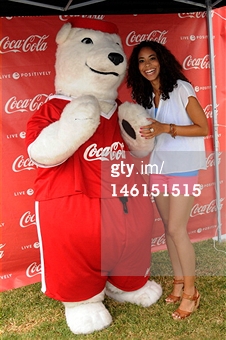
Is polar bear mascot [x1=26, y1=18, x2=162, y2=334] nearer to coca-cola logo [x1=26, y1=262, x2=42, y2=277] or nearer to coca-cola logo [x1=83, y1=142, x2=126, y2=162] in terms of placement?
coca-cola logo [x1=83, y1=142, x2=126, y2=162]

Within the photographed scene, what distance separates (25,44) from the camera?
9.28 feet

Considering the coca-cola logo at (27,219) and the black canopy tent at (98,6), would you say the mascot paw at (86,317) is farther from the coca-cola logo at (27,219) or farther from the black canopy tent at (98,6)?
the black canopy tent at (98,6)

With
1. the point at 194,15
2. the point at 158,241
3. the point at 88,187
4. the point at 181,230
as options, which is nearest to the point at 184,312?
the point at 181,230

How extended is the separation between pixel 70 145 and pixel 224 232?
87.1 inches

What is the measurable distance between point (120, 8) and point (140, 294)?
6.53ft

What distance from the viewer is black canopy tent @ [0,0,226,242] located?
2654 millimetres

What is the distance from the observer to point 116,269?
2.35 m

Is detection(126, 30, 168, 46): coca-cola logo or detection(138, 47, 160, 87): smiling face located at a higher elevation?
detection(126, 30, 168, 46): coca-cola logo

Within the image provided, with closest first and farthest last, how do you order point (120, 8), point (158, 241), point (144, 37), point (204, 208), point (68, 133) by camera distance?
1. point (68, 133)
2. point (120, 8)
3. point (144, 37)
4. point (158, 241)
5. point (204, 208)

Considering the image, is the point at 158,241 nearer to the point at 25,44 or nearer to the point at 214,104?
the point at 214,104

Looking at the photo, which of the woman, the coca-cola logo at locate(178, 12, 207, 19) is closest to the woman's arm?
the woman

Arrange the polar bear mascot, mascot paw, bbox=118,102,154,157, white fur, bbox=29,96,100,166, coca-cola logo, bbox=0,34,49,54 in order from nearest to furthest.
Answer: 1. white fur, bbox=29,96,100,166
2. the polar bear mascot
3. mascot paw, bbox=118,102,154,157
4. coca-cola logo, bbox=0,34,49,54

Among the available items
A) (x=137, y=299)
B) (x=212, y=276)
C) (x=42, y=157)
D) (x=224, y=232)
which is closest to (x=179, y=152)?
(x=42, y=157)

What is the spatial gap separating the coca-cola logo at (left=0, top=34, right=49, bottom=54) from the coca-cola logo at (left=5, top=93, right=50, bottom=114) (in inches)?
12.6
